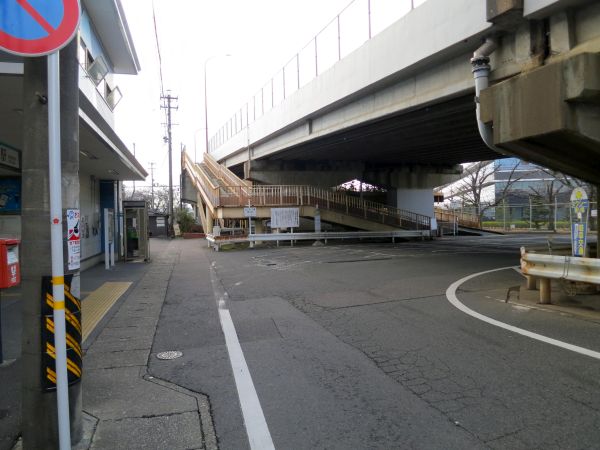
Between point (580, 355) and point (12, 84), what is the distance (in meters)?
8.15

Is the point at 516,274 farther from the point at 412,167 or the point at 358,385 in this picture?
the point at 412,167

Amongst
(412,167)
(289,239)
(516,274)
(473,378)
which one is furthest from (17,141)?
(412,167)

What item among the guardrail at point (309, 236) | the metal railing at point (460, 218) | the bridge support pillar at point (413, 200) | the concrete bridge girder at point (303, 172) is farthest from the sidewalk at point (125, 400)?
the metal railing at point (460, 218)

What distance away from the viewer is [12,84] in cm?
636

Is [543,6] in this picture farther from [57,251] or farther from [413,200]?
[413,200]

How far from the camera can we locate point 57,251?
296 cm

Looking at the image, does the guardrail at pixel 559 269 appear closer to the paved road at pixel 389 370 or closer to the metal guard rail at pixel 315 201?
the paved road at pixel 389 370

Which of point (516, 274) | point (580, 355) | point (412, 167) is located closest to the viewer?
point (580, 355)

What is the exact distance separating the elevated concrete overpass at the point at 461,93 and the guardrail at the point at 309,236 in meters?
5.02

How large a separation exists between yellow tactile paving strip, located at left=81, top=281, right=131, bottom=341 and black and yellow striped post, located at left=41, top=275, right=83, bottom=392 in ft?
10.6

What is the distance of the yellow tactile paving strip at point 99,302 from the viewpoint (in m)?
7.24

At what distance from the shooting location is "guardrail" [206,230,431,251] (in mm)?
24064

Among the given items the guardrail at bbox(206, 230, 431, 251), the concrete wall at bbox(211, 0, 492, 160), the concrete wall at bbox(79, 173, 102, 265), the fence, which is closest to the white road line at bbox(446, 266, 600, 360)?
the concrete wall at bbox(211, 0, 492, 160)

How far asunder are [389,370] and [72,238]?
3.42 m
